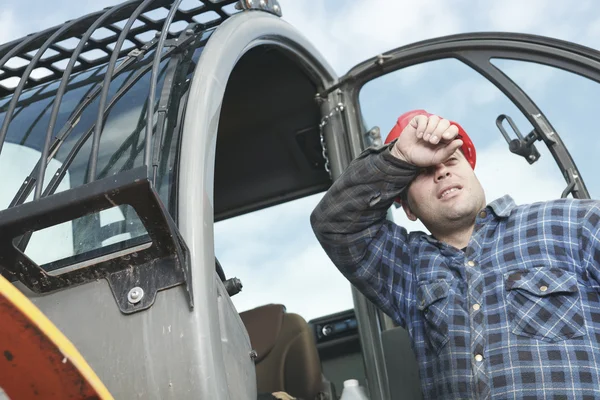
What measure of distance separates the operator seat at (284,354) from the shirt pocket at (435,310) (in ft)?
3.52

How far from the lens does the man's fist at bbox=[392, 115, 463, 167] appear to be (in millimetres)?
2125

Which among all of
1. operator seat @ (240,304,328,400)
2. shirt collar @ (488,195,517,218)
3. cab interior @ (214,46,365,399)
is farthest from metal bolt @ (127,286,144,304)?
operator seat @ (240,304,328,400)

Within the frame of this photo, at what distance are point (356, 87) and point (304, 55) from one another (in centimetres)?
23

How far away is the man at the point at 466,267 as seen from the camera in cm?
196

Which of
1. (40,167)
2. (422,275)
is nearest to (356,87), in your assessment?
(422,275)

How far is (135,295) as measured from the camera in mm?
1574

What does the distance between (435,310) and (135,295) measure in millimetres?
919

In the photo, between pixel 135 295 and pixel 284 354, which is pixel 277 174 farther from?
pixel 135 295

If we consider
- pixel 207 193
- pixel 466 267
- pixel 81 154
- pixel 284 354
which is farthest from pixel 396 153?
pixel 284 354

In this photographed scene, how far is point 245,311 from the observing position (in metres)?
3.55

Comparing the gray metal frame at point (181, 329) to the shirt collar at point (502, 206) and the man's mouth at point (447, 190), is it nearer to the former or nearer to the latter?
the man's mouth at point (447, 190)

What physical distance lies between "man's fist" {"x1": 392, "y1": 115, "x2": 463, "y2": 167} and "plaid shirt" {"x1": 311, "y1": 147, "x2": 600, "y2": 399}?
0.05m

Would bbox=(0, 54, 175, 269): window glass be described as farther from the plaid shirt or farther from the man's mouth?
the man's mouth

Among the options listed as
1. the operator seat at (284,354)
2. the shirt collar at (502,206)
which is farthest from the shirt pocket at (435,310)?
the operator seat at (284,354)
